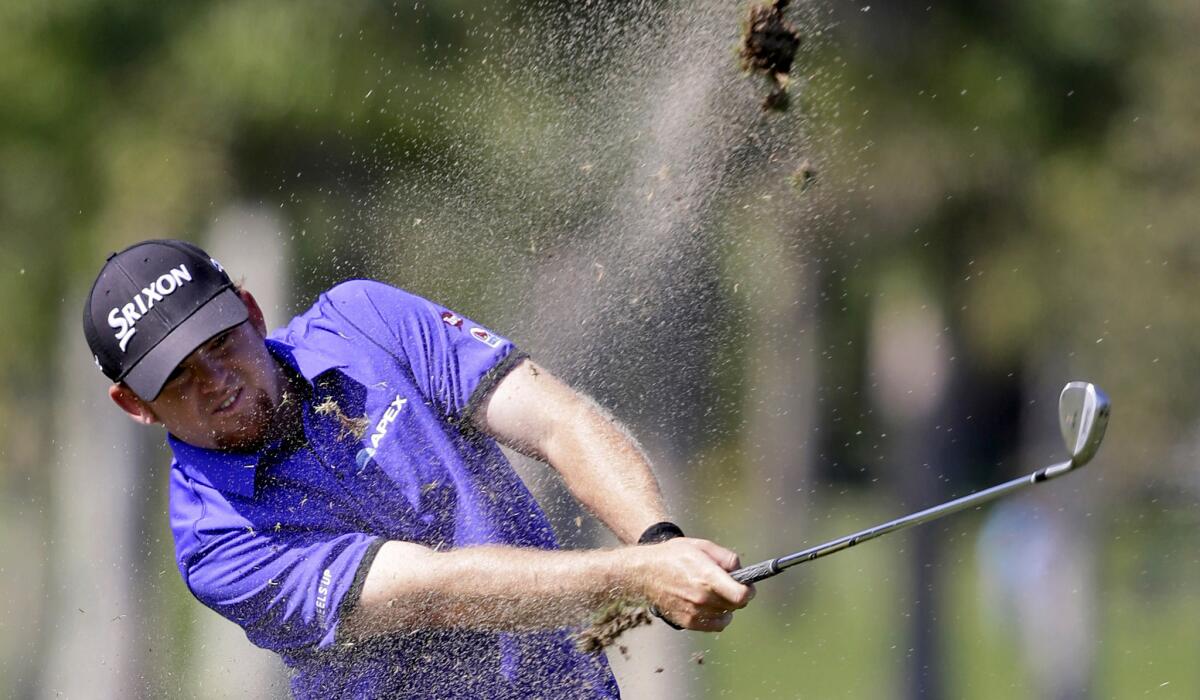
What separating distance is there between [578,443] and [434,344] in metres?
0.39

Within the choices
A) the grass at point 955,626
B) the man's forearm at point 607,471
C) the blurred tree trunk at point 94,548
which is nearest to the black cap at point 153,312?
the man's forearm at point 607,471

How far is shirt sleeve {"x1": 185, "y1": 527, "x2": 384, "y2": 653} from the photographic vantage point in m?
3.10

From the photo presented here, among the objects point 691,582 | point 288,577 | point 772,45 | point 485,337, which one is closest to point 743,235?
point 772,45

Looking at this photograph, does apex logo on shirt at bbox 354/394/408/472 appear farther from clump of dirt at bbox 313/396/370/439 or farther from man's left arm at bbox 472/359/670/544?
man's left arm at bbox 472/359/670/544

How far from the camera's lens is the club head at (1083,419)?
2.58 m

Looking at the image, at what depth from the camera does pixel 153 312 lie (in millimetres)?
3189

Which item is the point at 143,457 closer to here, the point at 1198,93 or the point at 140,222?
the point at 140,222

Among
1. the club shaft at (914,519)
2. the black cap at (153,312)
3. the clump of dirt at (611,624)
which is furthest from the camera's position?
the black cap at (153,312)

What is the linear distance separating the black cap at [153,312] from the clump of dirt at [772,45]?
1327mm

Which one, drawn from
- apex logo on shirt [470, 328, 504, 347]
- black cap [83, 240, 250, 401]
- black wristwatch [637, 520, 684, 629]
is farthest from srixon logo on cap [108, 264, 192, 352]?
black wristwatch [637, 520, 684, 629]

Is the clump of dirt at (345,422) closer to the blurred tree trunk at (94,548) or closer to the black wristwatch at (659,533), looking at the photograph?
the black wristwatch at (659,533)

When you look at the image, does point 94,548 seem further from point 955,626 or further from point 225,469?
point 225,469

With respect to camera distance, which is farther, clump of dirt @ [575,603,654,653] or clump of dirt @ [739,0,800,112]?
clump of dirt @ [739,0,800,112]

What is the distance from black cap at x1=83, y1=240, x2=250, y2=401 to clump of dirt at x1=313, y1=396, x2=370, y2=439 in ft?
0.81
